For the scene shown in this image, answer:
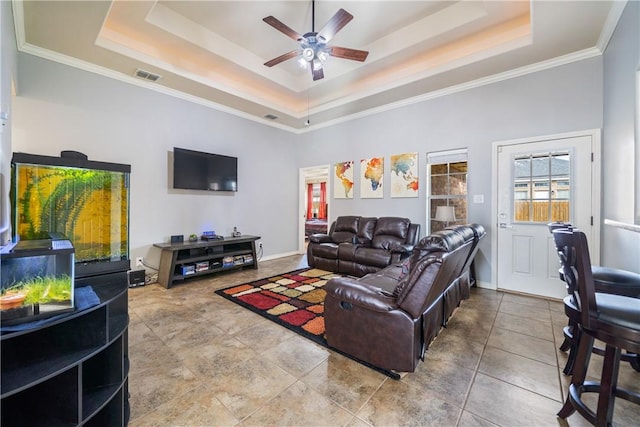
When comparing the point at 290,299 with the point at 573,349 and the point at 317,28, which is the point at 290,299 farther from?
the point at 317,28

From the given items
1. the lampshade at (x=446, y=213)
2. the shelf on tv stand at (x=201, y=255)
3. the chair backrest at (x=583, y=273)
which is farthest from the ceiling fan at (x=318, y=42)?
the shelf on tv stand at (x=201, y=255)

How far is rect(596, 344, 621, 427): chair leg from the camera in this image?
1.27 meters

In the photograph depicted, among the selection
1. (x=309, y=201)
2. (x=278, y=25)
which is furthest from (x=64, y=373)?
(x=309, y=201)

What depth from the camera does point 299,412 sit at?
1535mm

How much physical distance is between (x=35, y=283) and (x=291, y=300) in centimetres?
248

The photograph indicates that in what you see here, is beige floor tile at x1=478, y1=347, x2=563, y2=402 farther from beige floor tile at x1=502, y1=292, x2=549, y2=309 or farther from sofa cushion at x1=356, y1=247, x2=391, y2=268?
sofa cushion at x1=356, y1=247, x2=391, y2=268

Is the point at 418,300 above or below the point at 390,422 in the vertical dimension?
above

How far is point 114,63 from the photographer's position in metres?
3.51

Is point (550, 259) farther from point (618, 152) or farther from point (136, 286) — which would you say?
point (136, 286)

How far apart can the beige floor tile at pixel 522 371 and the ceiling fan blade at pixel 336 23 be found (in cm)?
325

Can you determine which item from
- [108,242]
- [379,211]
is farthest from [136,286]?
[379,211]

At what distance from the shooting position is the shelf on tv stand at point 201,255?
12.5 feet

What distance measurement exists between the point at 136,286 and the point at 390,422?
12.4 ft

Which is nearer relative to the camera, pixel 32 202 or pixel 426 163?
pixel 32 202
